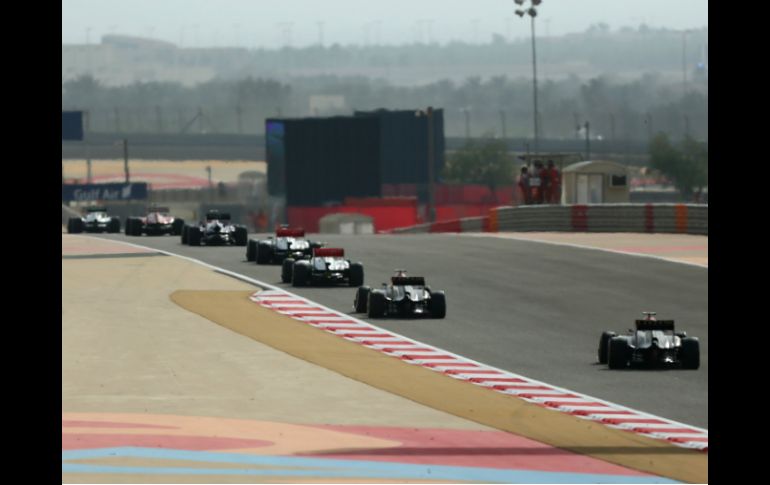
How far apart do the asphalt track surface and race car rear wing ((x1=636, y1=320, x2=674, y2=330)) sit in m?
0.72

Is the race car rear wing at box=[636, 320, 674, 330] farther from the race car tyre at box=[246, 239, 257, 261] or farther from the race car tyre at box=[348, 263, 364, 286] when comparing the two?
the race car tyre at box=[246, 239, 257, 261]

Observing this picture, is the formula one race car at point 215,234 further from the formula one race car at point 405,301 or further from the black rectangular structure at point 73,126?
the black rectangular structure at point 73,126

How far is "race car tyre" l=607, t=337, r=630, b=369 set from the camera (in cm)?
2769

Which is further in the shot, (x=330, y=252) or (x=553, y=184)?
(x=553, y=184)

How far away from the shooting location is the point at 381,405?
892 inches

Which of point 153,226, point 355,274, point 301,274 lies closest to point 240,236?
point 153,226

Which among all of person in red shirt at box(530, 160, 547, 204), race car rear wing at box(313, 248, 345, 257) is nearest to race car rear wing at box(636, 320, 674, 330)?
race car rear wing at box(313, 248, 345, 257)

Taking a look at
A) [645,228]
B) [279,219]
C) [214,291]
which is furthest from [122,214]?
[214,291]

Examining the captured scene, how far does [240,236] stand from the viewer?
2205 inches

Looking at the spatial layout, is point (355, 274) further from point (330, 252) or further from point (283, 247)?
point (283, 247)

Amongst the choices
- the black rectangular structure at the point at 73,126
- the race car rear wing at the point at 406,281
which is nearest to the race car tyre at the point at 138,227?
the race car rear wing at the point at 406,281

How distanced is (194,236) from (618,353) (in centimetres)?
3061

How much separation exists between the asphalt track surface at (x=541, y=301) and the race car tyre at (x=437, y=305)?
197mm
